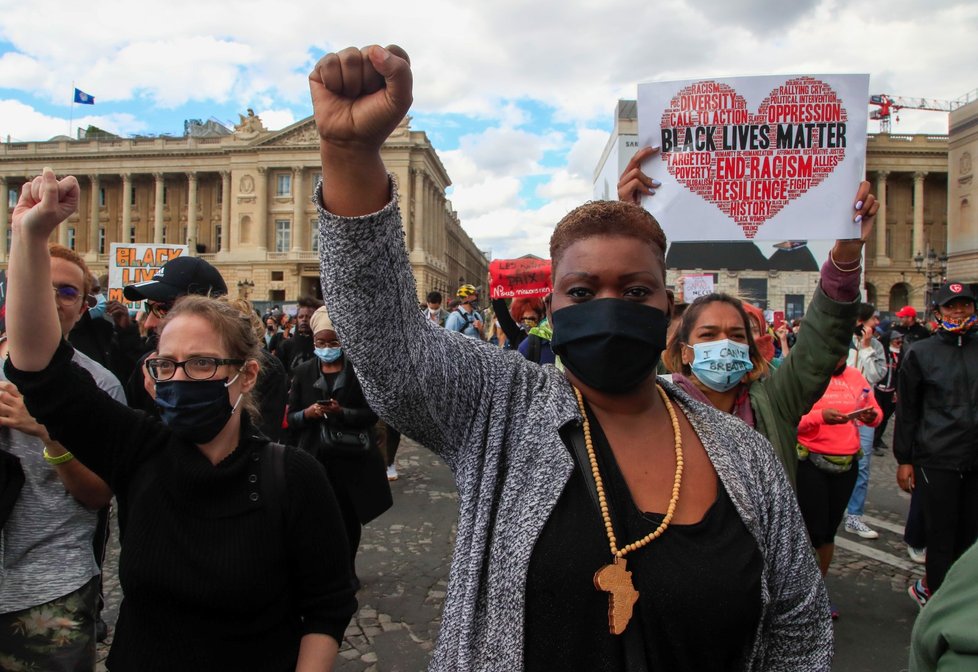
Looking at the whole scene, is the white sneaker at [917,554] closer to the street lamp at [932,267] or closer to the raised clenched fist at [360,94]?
the raised clenched fist at [360,94]

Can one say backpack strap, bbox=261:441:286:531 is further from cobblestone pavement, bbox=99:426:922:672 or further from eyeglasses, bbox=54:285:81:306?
cobblestone pavement, bbox=99:426:922:672

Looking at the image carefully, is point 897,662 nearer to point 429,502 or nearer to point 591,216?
point 591,216

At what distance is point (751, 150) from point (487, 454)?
244cm

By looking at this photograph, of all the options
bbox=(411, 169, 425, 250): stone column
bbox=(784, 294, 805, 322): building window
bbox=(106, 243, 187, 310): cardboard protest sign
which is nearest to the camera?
bbox=(106, 243, 187, 310): cardboard protest sign

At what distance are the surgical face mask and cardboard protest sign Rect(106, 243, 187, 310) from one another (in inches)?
397

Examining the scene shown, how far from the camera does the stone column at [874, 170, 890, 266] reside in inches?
2256

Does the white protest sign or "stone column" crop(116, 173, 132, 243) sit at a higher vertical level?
"stone column" crop(116, 173, 132, 243)

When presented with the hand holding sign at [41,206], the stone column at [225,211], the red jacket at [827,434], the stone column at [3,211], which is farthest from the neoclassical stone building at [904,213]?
the stone column at [3,211]

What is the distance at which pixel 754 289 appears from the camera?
149 ft

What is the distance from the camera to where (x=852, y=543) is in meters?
5.31

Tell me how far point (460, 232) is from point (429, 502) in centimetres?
8161

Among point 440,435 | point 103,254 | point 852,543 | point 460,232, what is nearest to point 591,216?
point 440,435

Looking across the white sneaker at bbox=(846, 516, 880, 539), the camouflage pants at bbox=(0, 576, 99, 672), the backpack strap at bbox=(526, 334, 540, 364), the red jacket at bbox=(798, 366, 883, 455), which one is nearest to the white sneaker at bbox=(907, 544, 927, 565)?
the white sneaker at bbox=(846, 516, 880, 539)

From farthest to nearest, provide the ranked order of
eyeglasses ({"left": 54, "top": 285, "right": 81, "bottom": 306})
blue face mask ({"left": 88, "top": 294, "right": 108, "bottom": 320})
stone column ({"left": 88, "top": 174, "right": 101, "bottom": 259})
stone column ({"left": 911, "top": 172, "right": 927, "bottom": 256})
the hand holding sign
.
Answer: stone column ({"left": 88, "top": 174, "right": 101, "bottom": 259}) < stone column ({"left": 911, "top": 172, "right": 927, "bottom": 256}) < blue face mask ({"left": 88, "top": 294, "right": 108, "bottom": 320}) < eyeglasses ({"left": 54, "top": 285, "right": 81, "bottom": 306}) < the hand holding sign
